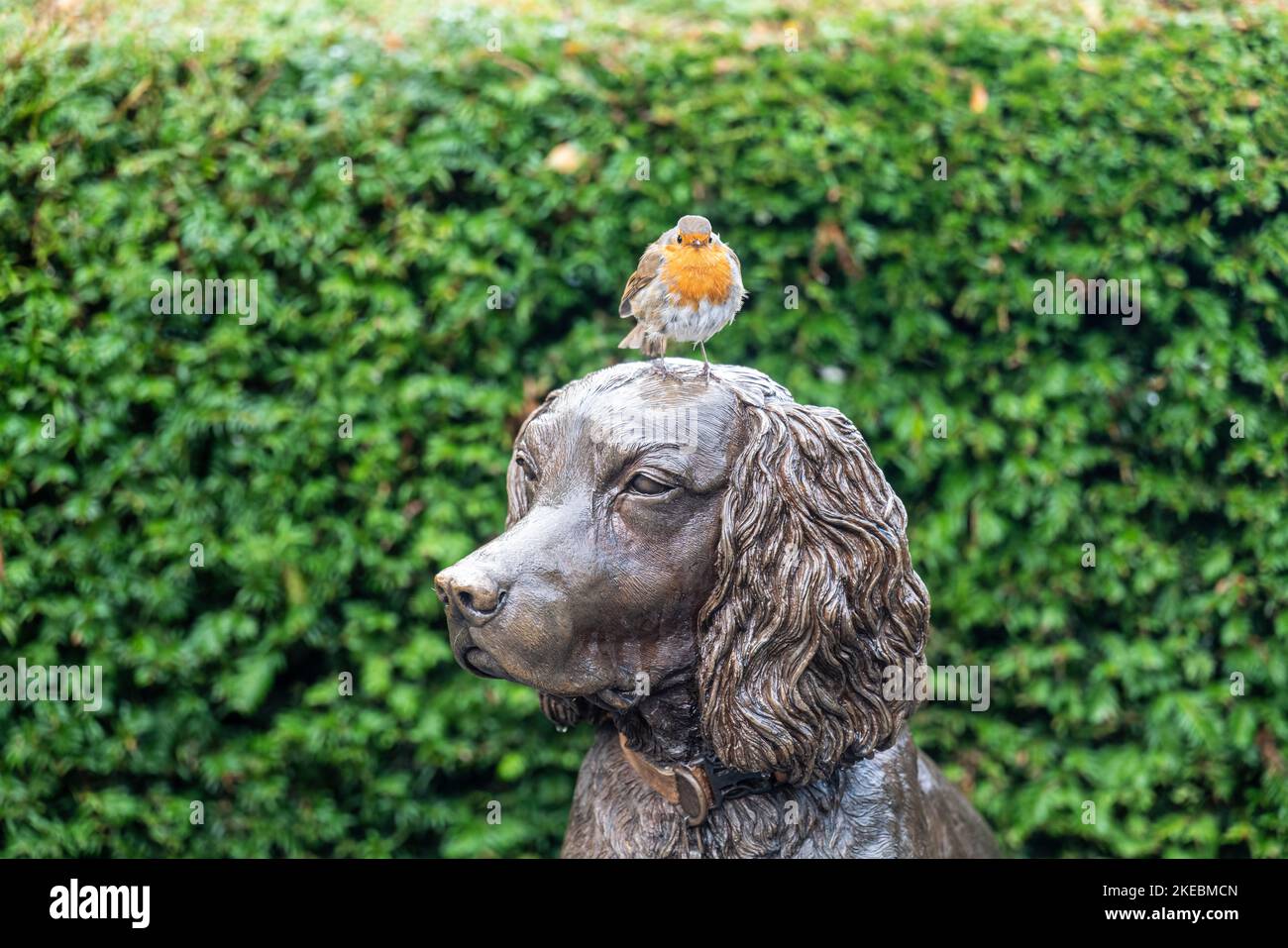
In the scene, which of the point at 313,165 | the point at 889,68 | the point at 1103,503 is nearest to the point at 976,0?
the point at 889,68

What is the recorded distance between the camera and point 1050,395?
174 inches

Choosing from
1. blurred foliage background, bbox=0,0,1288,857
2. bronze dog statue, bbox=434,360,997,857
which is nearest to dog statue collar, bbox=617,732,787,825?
bronze dog statue, bbox=434,360,997,857

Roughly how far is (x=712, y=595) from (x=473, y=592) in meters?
0.44

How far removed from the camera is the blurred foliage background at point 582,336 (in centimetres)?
438

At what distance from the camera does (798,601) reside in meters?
2.21

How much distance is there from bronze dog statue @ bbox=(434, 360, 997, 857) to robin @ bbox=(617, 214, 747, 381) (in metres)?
0.08

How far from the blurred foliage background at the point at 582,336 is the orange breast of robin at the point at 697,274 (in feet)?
6.92
